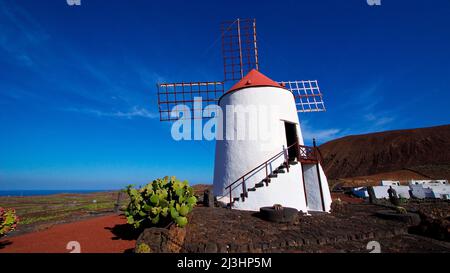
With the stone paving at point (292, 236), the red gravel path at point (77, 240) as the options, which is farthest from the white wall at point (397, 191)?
the red gravel path at point (77, 240)

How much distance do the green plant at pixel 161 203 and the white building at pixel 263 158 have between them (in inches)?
159

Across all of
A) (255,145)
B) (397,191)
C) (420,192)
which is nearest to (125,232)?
(255,145)

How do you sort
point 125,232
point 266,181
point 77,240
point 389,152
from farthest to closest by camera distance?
point 389,152 → point 266,181 → point 125,232 → point 77,240

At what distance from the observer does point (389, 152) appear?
194ft

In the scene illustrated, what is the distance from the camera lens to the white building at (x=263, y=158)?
35.9ft

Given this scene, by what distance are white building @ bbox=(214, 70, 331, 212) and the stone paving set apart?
81.2 inches

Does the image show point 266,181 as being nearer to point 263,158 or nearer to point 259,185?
point 259,185

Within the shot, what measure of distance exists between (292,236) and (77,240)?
6.92m

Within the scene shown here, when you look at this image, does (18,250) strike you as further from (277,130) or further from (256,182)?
(277,130)

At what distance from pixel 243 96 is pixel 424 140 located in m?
68.6

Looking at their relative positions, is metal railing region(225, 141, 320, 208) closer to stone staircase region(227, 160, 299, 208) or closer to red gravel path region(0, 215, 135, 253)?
stone staircase region(227, 160, 299, 208)

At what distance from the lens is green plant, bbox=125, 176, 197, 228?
22.4ft

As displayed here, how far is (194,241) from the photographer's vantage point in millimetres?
6410
